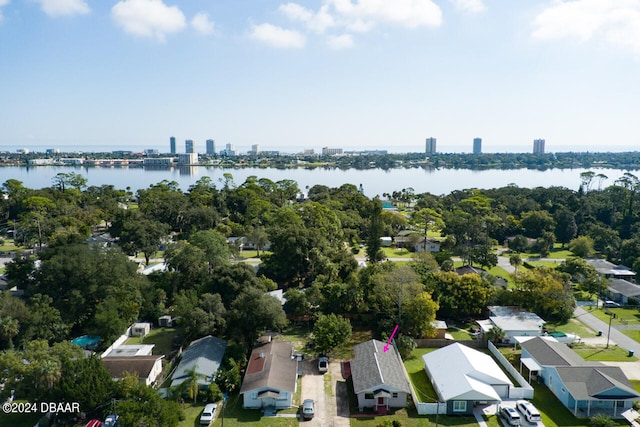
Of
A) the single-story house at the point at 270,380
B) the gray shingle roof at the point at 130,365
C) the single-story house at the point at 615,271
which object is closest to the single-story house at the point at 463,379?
the single-story house at the point at 270,380

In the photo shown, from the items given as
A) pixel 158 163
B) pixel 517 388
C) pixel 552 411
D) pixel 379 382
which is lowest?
pixel 552 411

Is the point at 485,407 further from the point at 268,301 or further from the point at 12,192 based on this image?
the point at 12,192

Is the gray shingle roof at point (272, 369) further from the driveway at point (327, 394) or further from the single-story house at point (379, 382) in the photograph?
the single-story house at point (379, 382)

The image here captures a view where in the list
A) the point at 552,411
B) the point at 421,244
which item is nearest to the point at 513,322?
the point at 552,411

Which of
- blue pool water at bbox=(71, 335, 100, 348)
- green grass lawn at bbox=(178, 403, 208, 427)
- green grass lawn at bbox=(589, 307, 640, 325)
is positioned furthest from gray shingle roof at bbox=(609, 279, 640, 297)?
blue pool water at bbox=(71, 335, 100, 348)

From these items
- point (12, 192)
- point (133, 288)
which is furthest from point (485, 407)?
point (12, 192)

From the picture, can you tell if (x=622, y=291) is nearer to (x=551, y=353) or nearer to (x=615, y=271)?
(x=615, y=271)
